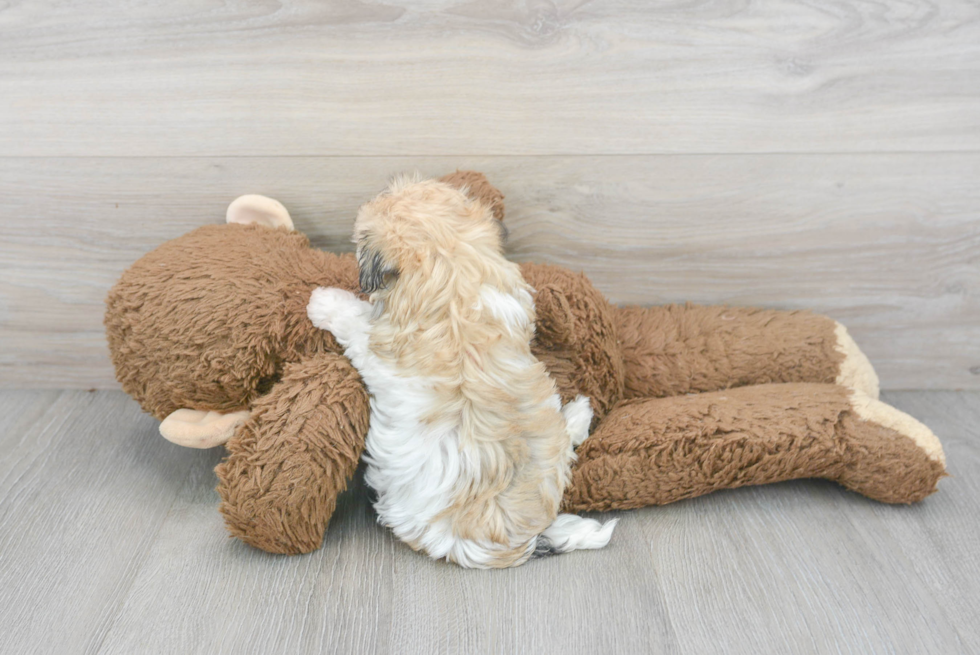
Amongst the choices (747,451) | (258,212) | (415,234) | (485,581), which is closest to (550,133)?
(415,234)

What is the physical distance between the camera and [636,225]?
1407 mm

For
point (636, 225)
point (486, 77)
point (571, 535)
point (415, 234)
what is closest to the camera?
point (415, 234)

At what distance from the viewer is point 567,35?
49.2 inches

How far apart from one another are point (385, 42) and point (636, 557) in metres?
0.96

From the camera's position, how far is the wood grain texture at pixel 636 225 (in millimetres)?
1345

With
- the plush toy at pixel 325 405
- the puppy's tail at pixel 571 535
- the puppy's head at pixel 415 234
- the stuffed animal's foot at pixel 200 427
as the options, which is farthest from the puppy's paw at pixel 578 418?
the stuffed animal's foot at pixel 200 427

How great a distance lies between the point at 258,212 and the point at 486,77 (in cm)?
48

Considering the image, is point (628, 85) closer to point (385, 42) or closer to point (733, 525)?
point (385, 42)

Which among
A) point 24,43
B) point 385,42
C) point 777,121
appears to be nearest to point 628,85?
point 777,121

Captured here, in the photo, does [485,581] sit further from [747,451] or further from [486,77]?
[486,77]

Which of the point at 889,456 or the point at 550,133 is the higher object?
the point at 550,133

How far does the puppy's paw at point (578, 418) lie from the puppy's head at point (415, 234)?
30 cm

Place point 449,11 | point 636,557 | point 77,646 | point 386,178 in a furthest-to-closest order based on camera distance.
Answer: point 386,178
point 449,11
point 636,557
point 77,646

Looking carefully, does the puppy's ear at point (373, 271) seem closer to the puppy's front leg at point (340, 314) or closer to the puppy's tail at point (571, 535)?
the puppy's front leg at point (340, 314)
